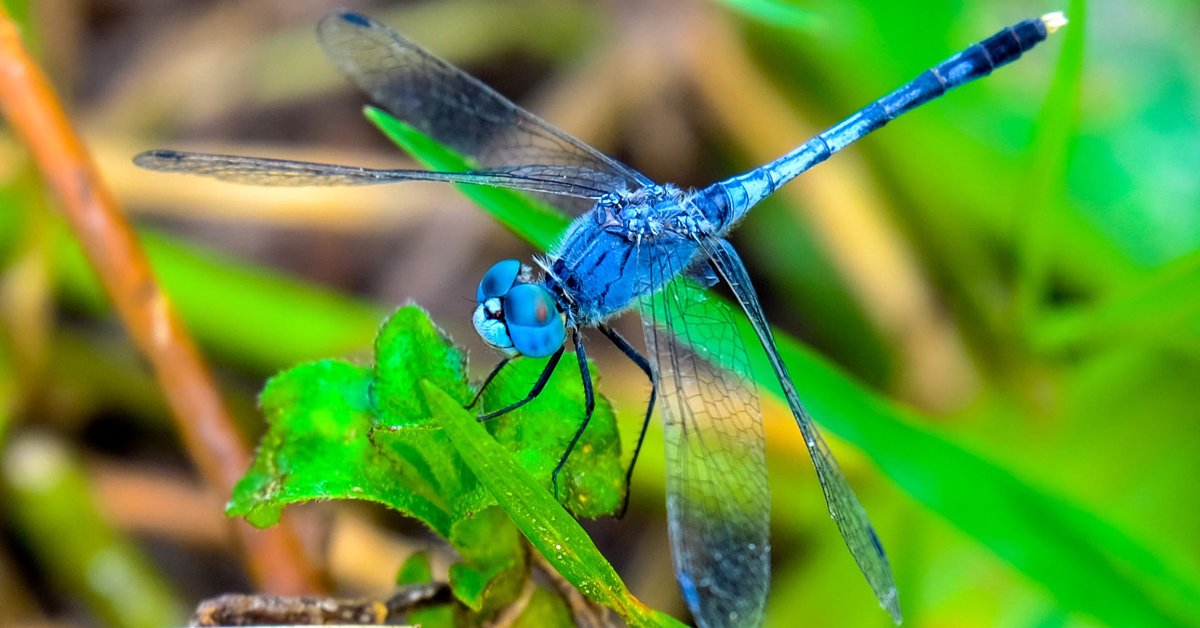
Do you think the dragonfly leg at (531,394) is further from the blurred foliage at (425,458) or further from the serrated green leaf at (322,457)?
the serrated green leaf at (322,457)

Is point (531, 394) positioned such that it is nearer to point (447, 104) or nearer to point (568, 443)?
point (568, 443)

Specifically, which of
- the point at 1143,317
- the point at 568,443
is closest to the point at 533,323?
the point at 568,443

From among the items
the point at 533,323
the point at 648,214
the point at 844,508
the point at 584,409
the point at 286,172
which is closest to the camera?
the point at 584,409

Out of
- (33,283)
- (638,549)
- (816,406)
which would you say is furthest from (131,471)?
(816,406)

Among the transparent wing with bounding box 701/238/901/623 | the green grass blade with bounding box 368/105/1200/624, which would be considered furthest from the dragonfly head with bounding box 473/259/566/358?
the transparent wing with bounding box 701/238/901/623

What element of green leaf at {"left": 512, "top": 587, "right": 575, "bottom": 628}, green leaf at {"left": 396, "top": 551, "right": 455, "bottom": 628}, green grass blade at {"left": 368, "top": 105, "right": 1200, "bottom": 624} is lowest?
green leaf at {"left": 396, "top": 551, "right": 455, "bottom": 628}

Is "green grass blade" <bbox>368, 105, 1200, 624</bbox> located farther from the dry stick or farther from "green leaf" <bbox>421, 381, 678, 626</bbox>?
"green leaf" <bbox>421, 381, 678, 626</bbox>

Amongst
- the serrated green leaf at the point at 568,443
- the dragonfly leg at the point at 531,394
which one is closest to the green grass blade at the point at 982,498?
the dragonfly leg at the point at 531,394
